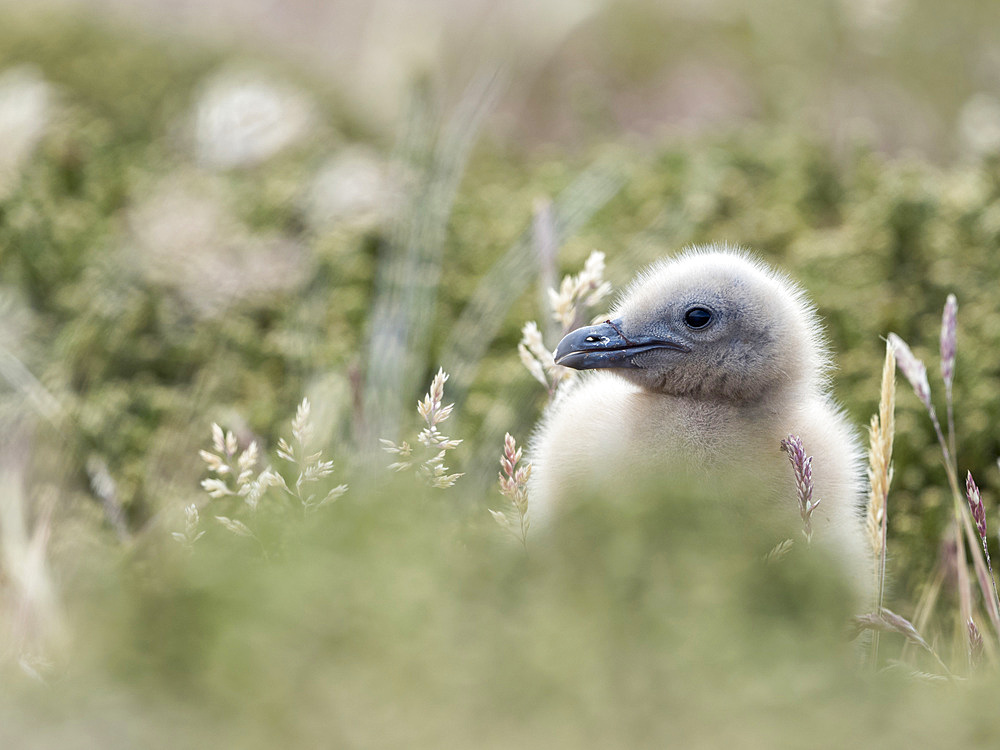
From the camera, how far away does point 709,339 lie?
6.55 feet

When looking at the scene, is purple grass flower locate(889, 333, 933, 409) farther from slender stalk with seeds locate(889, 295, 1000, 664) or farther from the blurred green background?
the blurred green background

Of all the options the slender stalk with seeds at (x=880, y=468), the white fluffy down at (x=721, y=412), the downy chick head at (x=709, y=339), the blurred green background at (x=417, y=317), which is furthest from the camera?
the downy chick head at (x=709, y=339)

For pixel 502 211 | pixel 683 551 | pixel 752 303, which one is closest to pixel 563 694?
pixel 683 551

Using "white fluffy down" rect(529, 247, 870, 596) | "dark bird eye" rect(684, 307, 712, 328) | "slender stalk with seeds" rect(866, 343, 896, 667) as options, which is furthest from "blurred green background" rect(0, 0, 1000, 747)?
"slender stalk with seeds" rect(866, 343, 896, 667)

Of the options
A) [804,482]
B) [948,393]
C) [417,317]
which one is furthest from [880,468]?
[417,317]

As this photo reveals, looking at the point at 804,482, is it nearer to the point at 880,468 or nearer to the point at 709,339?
the point at 880,468

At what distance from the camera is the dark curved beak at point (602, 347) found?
199 centimetres

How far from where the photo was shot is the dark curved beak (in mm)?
1992

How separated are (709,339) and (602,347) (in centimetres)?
20

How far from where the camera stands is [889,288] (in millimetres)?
3168

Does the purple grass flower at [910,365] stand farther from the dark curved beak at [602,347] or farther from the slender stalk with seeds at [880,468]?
the dark curved beak at [602,347]

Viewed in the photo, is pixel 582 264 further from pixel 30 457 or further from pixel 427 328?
pixel 30 457

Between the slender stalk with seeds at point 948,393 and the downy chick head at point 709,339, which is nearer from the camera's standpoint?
the slender stalk with seeds at point 948,393

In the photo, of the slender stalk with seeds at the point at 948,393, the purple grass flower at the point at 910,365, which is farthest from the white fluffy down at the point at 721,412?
the purple grass flower at the point at 910,365
